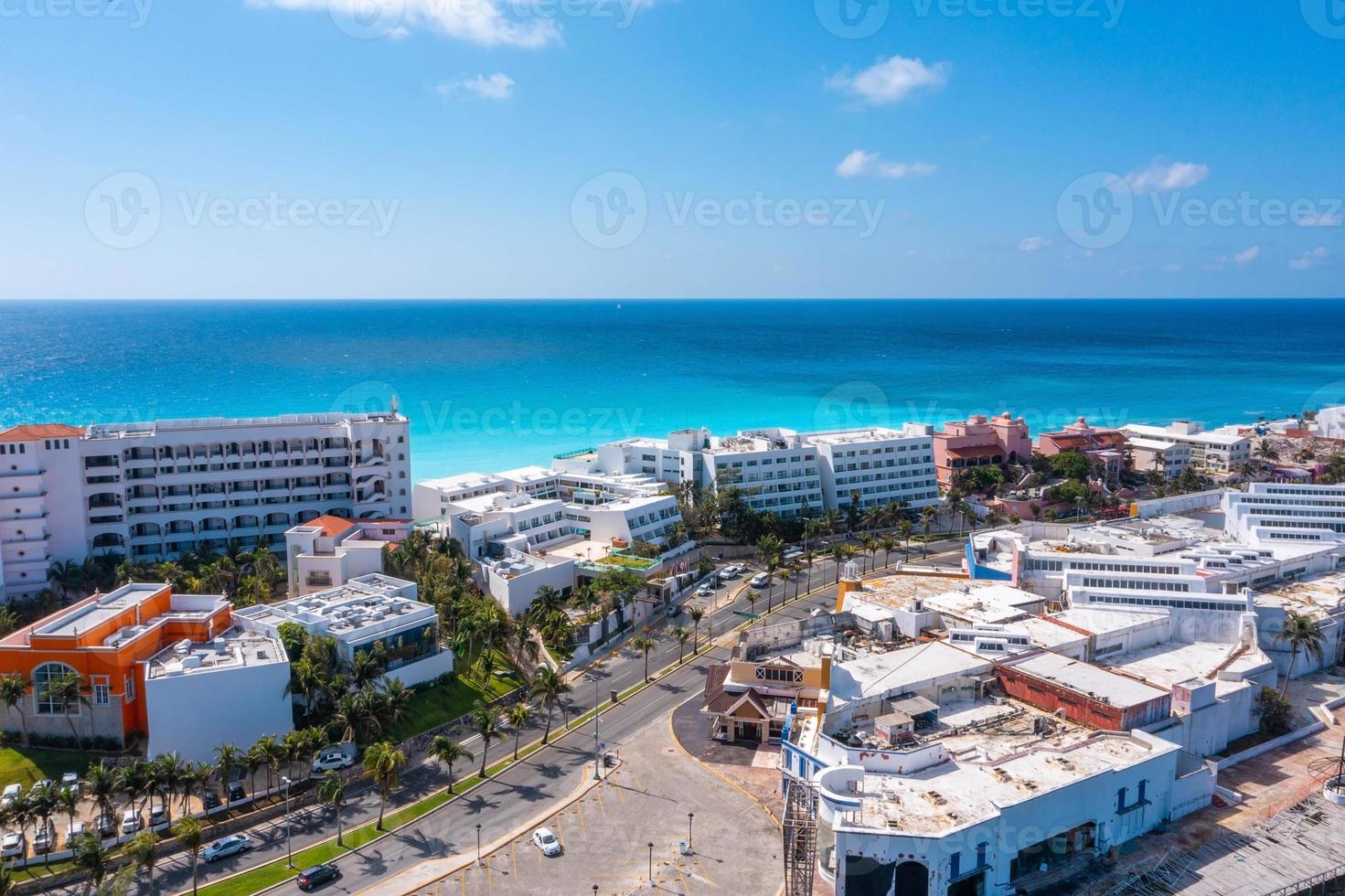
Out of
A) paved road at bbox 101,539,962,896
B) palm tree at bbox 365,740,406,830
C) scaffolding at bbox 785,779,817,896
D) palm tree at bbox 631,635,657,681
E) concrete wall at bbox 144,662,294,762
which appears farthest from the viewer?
palm tree at bbox 631,635,657,681

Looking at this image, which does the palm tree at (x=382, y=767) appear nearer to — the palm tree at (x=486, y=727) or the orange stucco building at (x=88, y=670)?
the palm tree at (x=486, y=727)

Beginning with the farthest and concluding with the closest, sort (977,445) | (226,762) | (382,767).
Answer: (977,445), (382,767), (226,762)

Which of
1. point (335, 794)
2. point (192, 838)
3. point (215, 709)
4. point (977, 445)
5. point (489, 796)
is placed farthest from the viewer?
point (977, 445)

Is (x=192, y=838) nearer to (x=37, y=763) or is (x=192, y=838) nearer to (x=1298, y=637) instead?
(x=37, y=763)

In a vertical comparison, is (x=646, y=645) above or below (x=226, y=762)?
above

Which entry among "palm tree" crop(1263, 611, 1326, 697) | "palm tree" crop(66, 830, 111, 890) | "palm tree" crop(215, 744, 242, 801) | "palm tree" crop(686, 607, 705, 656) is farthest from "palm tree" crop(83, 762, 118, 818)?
"palm tree" crop(1263, 611, 1326, 697)

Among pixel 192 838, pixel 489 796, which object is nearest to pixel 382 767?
pixel 489 796

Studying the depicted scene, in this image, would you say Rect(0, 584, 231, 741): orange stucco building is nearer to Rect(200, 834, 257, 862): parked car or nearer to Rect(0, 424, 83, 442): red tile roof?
Rect(200, 834, 257, 862): parked car

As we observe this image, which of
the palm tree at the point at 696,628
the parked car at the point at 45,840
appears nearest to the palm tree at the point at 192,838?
the parked car at the point at 45,840
